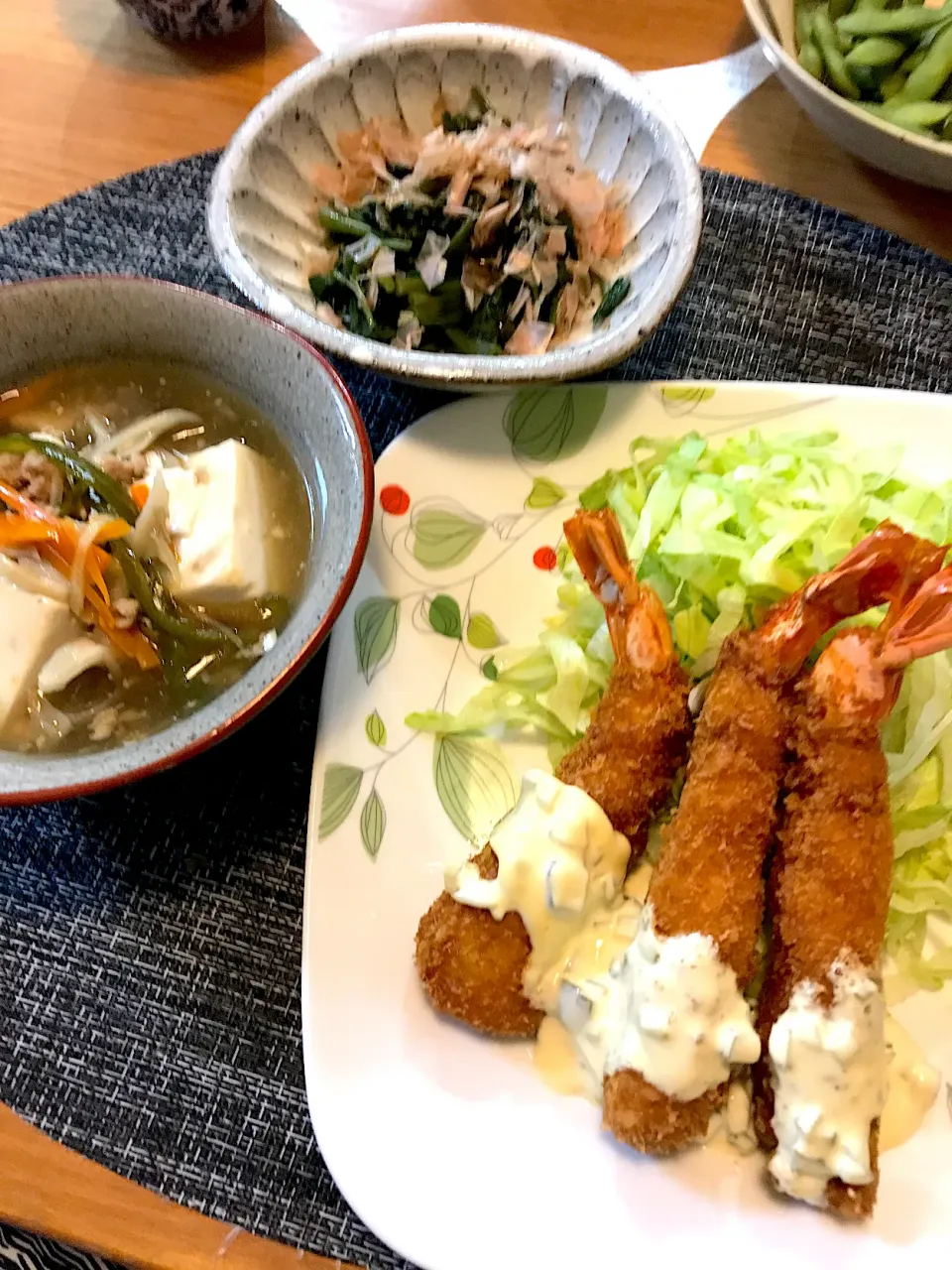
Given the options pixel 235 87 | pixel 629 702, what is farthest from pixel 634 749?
pixel 235 87

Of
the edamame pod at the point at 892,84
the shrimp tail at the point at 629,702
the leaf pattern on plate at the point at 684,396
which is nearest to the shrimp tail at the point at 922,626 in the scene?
the shrimp tail at the point at 629,702

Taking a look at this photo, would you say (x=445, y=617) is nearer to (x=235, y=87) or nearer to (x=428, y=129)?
(x=428, y=129)

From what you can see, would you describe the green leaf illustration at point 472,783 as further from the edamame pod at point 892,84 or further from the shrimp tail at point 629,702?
the edamame pod at point 892,84

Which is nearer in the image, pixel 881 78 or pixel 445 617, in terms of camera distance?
pixel 445 617

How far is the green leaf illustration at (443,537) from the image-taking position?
1.43 meters

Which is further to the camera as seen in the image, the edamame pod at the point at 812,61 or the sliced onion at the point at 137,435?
the edamame pod at the point at 812,61

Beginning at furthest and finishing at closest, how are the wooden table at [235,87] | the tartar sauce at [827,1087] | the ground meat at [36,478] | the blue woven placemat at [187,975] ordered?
the wooden table at [235,87]
the ground meat at [36,478]
the blue woven placemat at [187,975]
the tartar sauce at [827,1087]

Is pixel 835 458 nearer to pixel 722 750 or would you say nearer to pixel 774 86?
pixel 722 750

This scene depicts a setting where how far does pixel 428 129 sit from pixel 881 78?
83 centimetres

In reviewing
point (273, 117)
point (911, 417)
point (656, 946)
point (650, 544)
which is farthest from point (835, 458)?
point (273, 117)

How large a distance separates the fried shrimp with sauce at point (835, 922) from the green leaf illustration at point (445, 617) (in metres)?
0.49

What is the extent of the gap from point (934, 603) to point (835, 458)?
1.21ft

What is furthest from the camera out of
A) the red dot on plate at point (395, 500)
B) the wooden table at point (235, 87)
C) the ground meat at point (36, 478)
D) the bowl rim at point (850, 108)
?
the wooden table at point (235, 87)

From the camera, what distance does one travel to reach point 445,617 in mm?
1396
